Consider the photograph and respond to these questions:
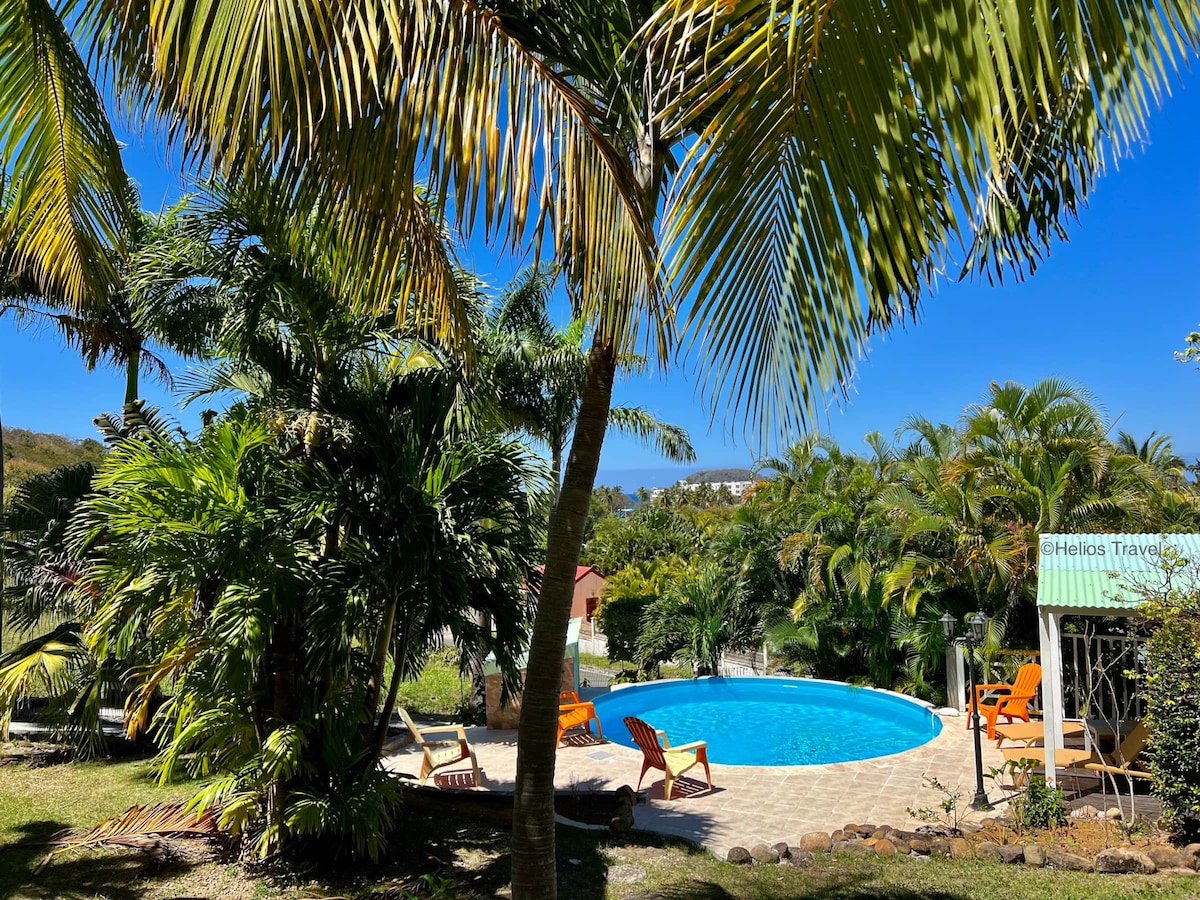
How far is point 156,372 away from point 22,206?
38.7 ft

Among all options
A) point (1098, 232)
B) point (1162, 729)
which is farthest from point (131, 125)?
point (1162, 729)

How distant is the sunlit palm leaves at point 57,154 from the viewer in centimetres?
382

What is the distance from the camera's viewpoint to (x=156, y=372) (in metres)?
14.8

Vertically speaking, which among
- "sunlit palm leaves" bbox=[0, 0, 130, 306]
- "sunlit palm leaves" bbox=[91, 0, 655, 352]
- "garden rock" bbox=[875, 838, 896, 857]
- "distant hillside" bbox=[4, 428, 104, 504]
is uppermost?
"distant hillside" bbox=[4, 428, 104, 504]

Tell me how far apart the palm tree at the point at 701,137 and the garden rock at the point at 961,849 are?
5332 mm

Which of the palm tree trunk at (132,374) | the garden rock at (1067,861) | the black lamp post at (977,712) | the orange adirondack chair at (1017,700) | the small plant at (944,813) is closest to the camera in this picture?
the garden rock at (1067,861)

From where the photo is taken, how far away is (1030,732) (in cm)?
1105

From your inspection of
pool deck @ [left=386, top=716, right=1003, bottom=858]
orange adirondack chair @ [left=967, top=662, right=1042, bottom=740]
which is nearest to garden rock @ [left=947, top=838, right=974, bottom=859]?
pool deck @ [left=386, top=716, right=1003, bottom=858]

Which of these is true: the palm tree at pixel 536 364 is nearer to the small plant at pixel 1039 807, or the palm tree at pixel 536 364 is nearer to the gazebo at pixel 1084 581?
the gazebo at pixel 1084 581

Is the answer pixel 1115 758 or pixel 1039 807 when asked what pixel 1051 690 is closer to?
pixel 1115 758

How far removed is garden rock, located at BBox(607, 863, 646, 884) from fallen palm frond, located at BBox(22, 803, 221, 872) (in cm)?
375

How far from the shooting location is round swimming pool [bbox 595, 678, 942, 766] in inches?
556

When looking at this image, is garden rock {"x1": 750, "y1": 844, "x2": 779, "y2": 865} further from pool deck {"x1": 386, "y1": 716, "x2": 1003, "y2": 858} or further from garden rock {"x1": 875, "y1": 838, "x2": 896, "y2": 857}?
garden rock {"x1": 875, "y1": 838, "x2": 896, "y2": 857}

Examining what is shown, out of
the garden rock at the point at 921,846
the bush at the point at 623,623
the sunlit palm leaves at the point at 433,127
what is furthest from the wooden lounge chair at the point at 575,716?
the sunlit palm leaves at the point at 433,127
